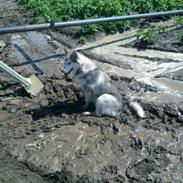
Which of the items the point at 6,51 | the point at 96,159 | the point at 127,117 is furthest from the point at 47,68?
the point at 96,159

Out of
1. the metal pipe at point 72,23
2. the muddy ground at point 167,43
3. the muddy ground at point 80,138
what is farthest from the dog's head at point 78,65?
the muddy ground at point 167,43

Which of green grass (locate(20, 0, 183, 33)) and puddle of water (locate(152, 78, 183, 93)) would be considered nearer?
puddle of water (locate(152, 78, 183, 93))

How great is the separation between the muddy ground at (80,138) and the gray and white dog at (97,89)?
149 millimetres

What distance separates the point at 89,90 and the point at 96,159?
153 cm

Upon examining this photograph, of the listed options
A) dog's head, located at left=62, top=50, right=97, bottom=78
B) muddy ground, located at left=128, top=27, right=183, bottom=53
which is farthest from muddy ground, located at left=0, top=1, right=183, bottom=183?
muddy ground, located at left=128, top=27, right=183, bottom=53

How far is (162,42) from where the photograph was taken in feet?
36.5

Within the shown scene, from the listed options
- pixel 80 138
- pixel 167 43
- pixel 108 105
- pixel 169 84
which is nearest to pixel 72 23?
pixel 167 43

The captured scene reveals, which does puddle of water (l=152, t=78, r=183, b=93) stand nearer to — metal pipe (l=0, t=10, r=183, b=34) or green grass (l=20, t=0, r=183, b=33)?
metal pipe (l=0, t=10, r=183, b=34)

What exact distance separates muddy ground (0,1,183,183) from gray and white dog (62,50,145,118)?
5.9 inches

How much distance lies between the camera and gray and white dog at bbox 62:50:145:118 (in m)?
8.13

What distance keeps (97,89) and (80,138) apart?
3.18ft

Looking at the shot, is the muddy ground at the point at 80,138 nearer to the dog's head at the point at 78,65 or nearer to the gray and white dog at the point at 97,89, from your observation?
the gray and white dog at the point at 97,89

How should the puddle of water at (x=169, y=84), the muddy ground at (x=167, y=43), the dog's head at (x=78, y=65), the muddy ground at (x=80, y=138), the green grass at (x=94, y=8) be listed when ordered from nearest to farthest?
the muddy ground at (x=80, y=138), the dog's head at (x=78, y=65), the puddle of water at (x=169, y=84), the muddy ground at (x=167, y=43), the green grass at (x=94, y=8)

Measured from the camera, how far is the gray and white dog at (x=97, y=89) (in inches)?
320
